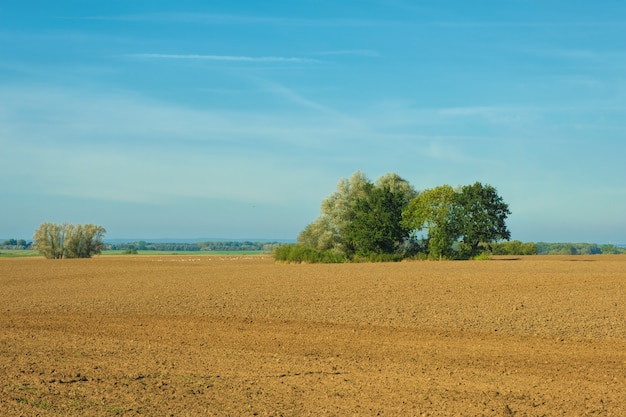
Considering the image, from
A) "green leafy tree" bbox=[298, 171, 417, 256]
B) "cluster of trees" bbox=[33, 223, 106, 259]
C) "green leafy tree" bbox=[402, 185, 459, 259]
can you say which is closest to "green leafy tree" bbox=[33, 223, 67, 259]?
"cluster of trees" bbox=[33, 223, 106, 259]

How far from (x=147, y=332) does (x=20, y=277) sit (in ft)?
92.6

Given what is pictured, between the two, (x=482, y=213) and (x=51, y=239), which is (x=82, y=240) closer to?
(x=51, y=239)

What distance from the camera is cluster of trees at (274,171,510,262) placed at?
57.6 metres

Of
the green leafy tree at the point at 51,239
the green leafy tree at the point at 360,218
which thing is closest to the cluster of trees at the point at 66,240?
the green leafy tree at the point at 51,239

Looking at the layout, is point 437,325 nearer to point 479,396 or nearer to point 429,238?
point 479,396

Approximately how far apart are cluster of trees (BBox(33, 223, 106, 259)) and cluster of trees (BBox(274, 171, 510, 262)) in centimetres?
2822

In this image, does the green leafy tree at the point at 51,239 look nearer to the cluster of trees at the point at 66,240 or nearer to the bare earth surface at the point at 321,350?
the cluster of trees at the point at 66,240

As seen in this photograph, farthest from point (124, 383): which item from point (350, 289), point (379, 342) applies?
point (350, 289)

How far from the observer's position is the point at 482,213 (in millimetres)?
57312

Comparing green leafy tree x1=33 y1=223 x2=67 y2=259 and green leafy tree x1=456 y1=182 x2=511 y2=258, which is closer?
green leafy tree x1=456 y1=182 x2=511 y2=258

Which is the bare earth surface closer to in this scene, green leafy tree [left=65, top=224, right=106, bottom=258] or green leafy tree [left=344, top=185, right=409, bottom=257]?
green leafy tree [left=344, top=185, right=409, bottom=257]

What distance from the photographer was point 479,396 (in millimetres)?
12164

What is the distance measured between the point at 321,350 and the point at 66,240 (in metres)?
71.6

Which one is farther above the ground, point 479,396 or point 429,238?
point 429,238
